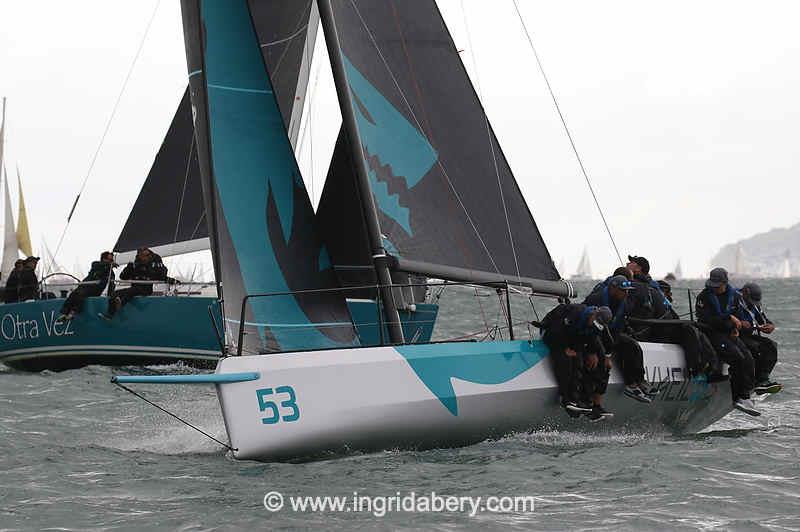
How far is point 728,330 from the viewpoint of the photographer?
1082 cm

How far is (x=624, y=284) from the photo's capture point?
9.95 meters

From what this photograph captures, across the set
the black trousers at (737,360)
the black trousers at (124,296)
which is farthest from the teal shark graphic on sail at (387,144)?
the black trousers at (124,296)

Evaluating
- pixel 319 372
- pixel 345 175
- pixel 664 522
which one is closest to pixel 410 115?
pixel 345 175

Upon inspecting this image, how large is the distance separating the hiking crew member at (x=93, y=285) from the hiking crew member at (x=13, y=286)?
1.56m

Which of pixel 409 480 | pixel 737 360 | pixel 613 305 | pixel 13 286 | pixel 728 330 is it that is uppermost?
pixel 13 286

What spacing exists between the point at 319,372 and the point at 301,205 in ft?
6.88

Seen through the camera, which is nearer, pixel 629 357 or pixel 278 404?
pixel 278 404

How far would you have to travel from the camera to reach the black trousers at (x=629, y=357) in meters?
9.90

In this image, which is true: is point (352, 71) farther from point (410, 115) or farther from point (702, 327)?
point (702, 327)

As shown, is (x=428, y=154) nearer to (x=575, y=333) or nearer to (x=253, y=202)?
(x=253, y=202)

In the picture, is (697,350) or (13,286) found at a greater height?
(13,286)

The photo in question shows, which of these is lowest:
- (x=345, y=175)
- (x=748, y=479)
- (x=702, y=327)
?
(x=748, y=479)

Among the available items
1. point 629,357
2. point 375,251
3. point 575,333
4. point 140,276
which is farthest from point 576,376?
point 140,276

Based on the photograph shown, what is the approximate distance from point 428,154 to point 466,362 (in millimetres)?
2307
